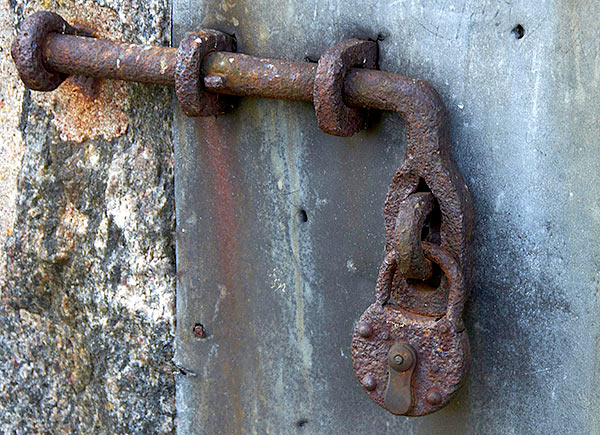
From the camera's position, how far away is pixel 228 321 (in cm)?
106

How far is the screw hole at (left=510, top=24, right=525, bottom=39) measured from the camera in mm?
806

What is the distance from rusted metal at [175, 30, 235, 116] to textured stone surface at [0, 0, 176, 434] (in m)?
0.10

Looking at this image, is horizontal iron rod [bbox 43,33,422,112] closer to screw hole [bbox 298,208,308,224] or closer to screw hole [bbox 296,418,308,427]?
screw hole [bbox 298,208,308,224]

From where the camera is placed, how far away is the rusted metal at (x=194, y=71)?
89cm

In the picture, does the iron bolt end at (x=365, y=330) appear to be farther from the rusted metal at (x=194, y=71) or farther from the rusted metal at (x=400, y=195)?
the rusted metal at (x=194, y=71)

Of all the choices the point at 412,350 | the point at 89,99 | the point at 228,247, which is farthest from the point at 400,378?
the point at 89,99

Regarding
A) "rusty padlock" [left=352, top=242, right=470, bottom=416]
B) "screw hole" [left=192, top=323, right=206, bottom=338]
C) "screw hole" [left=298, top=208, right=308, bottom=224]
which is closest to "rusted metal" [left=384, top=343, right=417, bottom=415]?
"rusty padlock" [left=352, top=242, right=470, bottom=416]

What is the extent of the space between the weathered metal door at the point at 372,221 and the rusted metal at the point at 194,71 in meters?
0.06

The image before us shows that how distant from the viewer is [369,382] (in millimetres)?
870

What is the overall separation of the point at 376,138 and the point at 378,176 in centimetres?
4

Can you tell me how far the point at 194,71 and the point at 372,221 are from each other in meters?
0.27

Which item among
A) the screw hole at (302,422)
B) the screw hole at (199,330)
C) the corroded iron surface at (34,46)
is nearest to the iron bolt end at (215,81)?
the corroded iron surface at (34,46)

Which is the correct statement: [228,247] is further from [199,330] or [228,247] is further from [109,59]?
[109,59]

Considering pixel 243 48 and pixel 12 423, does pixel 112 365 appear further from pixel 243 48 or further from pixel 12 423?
pixel 243 48
